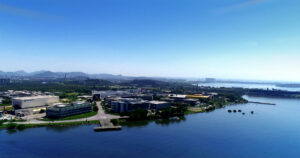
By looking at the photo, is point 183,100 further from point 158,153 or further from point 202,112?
point 158,153

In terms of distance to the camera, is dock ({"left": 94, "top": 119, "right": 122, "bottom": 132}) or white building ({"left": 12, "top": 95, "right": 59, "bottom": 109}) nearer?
dock ({"left": 94, "top": 119, "right": 122, "bottom": 132})

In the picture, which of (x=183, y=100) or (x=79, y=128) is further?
(x=183, y=100)

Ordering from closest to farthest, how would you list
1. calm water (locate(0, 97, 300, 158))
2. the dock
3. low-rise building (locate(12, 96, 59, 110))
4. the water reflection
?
calm water (locate(0, 97, 300, 158)) → the dock → the water reflection → low-rise building (locate(12, 96, 59, 110))

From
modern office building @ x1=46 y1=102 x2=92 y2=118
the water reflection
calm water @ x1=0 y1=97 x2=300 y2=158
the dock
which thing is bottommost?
calm water @ x1=0 y1=97 x2=300 y2=158

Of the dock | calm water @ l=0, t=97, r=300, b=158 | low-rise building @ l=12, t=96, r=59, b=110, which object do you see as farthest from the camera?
low-rise building @ l=12, t=96, r=59, b=110

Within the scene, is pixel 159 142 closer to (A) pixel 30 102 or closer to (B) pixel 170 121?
(B) pixel 170 121

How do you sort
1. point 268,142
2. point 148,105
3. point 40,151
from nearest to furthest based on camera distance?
point 40,151 → point 268,142 → point 148,105

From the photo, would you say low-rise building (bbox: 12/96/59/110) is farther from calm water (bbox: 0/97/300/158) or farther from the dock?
the dock

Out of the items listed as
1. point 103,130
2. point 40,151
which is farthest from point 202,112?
point 40,151

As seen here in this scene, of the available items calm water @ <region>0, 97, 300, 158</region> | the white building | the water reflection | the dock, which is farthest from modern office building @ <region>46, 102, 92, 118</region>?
the water reflection
